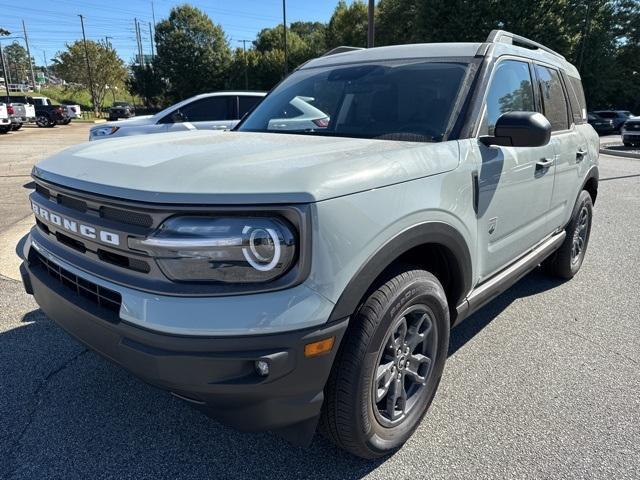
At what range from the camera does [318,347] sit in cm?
167

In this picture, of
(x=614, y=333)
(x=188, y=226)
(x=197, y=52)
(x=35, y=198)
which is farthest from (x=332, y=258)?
(x=197, y=52)

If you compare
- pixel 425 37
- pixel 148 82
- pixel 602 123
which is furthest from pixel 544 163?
pixel 148 82

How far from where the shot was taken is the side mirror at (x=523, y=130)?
2.33m

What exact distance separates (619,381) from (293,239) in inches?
95.2

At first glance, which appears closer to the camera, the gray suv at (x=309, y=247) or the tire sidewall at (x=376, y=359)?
the gray suv at (x=309, y=247)

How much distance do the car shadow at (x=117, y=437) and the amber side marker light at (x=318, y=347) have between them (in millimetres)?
766

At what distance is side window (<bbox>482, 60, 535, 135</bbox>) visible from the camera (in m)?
2.71

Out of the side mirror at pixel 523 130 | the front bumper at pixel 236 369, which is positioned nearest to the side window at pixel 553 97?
the side mirror at pixel 523 130

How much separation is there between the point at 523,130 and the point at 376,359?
1343 millimetres

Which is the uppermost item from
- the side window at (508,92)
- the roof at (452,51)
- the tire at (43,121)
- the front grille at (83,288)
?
the roof at (452,51)

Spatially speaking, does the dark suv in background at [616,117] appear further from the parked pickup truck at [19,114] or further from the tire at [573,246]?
the parked pickup truck at [19,114]

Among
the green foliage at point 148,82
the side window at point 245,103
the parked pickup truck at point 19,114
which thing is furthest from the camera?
the green foliage at point 148,82

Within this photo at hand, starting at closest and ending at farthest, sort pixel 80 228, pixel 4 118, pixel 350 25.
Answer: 1. pixel 80 228
2. pixel 4 118
3. pixel 350 25

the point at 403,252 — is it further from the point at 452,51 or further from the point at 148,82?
the point at 148,82
